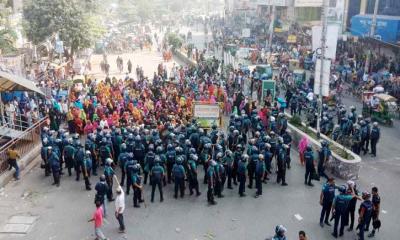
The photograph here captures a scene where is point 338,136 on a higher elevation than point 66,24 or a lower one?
lower

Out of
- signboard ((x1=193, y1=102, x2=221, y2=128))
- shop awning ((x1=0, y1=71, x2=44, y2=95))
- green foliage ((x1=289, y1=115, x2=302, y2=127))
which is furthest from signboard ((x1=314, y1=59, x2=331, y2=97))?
shop awning ((x1=0, y1=71, x2=44, y2=95))

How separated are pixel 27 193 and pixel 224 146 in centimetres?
656

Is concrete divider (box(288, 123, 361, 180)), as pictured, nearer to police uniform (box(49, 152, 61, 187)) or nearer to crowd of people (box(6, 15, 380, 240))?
crowd of people (box(6, 15, 380, 240))

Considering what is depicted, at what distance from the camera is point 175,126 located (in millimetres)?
18250

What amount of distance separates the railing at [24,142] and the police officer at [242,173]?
307 inches

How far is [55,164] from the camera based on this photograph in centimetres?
1455

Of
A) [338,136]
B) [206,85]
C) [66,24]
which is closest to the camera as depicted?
[338,136]

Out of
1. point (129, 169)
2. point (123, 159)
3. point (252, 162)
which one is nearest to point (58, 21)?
point (123, 159)

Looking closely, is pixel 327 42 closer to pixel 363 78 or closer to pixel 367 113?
pixel 367 113

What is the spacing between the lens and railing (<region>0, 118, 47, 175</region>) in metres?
15.4

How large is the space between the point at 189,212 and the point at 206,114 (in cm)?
685

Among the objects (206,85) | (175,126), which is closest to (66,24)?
(206,85)

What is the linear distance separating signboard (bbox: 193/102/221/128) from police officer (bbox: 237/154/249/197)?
5.45m

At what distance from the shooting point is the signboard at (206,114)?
19.2m
